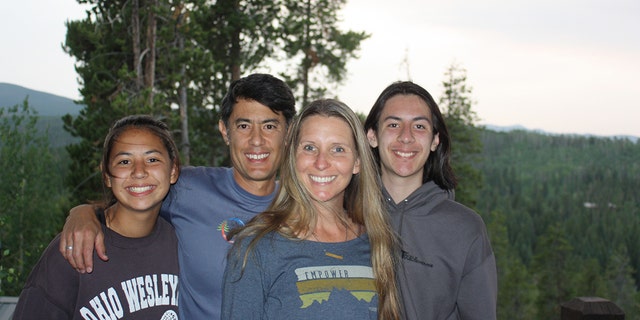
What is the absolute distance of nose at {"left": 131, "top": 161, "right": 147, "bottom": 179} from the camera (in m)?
2.73

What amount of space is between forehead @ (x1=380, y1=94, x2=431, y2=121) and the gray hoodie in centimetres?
64

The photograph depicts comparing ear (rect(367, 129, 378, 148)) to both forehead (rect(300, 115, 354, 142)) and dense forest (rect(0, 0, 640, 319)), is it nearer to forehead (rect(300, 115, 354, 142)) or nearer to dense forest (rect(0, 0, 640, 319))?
forehead (rect(300, 115, 354, 142))

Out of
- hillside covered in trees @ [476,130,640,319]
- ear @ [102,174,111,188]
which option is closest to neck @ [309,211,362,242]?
ear @ [102,174,111,188]

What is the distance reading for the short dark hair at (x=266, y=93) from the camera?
319 centimetres

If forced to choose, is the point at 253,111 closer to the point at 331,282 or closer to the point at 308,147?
the point at 308,147

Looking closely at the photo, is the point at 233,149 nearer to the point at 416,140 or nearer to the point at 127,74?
the point at 416,140

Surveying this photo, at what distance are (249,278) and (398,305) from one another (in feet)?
2.49

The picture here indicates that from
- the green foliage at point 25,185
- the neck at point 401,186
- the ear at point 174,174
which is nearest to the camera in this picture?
the ear at point 174,174

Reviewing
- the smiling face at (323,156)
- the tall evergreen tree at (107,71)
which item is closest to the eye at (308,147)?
the smiling face at (323,156)

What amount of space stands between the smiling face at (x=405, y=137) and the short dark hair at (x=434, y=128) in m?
0.04

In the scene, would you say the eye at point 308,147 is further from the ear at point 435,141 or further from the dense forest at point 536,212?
the dense forest at point 536,212

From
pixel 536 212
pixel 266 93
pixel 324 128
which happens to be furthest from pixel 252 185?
pixel 536 212

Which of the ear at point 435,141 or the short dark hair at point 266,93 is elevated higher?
the short dark hair at point 266,93

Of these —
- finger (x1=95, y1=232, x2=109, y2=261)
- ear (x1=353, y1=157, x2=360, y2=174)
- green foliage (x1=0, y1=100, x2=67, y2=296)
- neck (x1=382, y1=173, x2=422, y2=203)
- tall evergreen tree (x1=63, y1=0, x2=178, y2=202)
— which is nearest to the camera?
finger (x1=95, y1=232, x2=109, y2=261)
